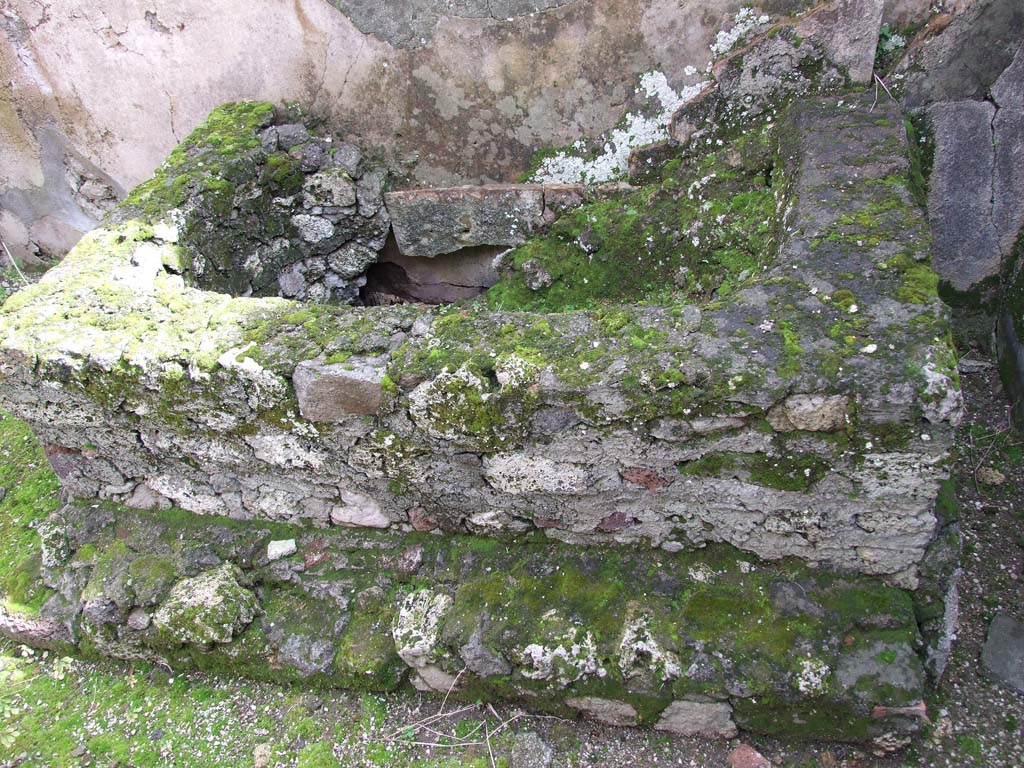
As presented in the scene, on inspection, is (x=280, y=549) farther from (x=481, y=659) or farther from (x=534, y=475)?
(x=534, y=475)

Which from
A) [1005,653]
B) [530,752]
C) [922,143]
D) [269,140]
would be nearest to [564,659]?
[530,752]

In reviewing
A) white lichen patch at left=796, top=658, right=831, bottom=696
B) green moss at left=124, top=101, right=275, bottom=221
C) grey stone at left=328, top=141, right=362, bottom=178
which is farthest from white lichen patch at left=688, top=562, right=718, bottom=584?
grey stone at left=328, top=141, right=362, bottom=178

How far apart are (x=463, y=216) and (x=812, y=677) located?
333 centimetres

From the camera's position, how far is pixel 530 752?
2.27 metres

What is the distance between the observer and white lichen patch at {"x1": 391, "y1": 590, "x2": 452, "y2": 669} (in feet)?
7.78

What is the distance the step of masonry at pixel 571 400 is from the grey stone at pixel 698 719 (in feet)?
1.83

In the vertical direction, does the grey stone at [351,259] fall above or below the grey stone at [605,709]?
above

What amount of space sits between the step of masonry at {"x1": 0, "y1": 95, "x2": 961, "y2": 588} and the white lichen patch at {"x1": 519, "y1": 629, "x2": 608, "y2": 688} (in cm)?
39

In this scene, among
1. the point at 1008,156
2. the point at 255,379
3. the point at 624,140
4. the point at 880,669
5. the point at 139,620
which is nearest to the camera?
the point at 880,669

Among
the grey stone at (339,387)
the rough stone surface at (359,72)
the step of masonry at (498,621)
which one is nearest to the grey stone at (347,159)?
the rough stone surface at (359,72)

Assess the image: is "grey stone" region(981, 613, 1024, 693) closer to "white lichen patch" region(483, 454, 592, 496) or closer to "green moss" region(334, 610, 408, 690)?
"white lichen patch" region(483, 454, 592, 496)

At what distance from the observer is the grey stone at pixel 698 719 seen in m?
2.18

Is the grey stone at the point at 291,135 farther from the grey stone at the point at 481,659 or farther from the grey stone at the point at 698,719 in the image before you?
the grey stone at the point at 698,719

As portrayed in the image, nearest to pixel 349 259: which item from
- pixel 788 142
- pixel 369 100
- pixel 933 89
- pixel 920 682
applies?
pixel 369 100
